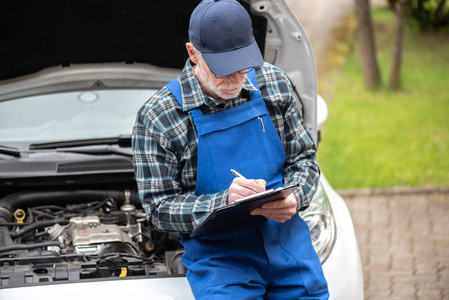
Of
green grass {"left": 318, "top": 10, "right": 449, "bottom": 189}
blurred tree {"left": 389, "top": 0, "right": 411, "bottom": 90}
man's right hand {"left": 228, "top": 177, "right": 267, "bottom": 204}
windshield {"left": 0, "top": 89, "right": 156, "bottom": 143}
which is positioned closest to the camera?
man's right hand {"left": 228, "top": 177, "right": 267, "bottom": 204}

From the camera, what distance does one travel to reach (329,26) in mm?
11141

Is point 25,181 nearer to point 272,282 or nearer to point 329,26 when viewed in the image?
point 272,282

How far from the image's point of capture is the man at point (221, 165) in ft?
9.06

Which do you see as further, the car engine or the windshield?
the windshield

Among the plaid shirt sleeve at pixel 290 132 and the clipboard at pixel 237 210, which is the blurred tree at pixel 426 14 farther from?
the clipboard at pixel 237 210

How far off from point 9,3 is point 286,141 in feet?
5.06

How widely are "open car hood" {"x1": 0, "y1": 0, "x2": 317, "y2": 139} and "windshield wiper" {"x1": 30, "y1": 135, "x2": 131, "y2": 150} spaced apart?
13.6 inches

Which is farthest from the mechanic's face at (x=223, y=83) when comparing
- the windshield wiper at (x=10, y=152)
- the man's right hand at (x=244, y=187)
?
the windshield wiper at (x=10, y=152)

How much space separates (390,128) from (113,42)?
4.40 m

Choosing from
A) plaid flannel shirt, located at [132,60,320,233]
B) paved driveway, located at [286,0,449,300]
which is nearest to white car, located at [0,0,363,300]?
plaid flannel shirt, located at [132,60,320,233]

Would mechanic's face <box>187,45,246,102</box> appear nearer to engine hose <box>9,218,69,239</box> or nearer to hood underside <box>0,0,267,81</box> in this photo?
hood underside <box>0,0,267,81</box>

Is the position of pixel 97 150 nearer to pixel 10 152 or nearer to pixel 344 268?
pixel 10 152

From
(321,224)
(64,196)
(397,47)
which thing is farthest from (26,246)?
(397,47)

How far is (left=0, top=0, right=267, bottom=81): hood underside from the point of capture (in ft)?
11.0
